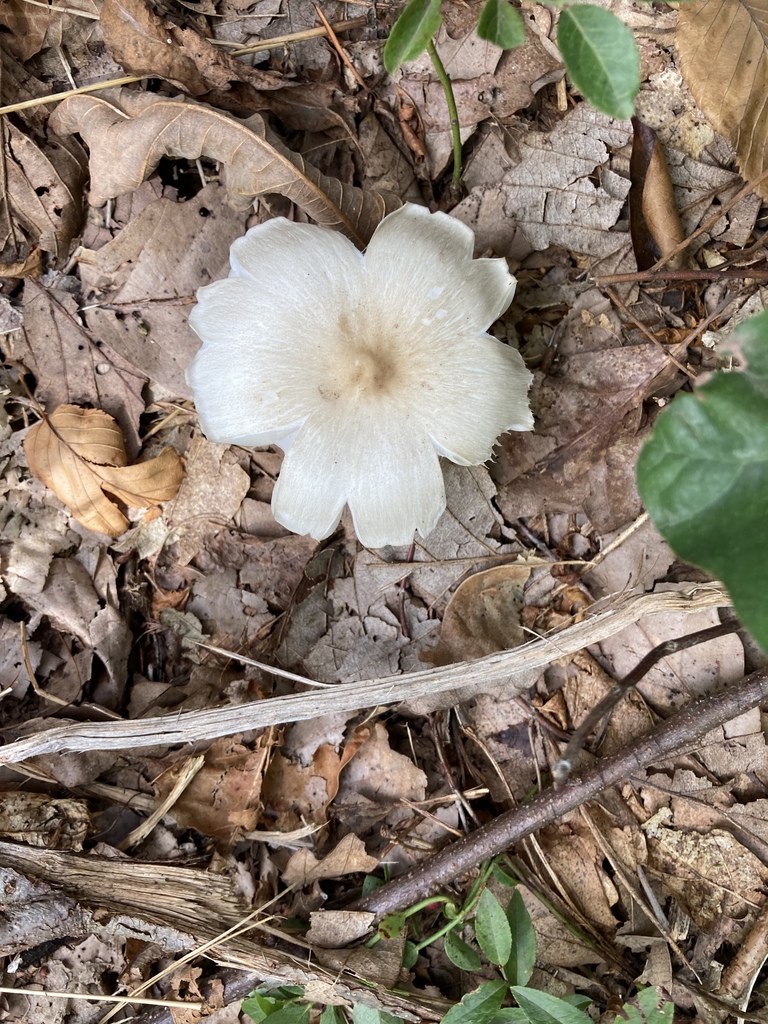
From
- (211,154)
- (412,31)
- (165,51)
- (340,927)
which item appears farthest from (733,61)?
(340,927)

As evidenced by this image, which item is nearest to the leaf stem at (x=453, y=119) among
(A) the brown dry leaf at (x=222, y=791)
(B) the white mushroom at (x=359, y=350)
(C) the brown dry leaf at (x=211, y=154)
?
(C) the brown dry leaf at (x=211, y=154)

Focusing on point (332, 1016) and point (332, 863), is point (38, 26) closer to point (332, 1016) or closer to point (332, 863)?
point (332, 863)

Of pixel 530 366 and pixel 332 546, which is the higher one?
pixel 530 366

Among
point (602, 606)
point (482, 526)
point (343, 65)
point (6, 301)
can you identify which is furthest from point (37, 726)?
point (343, 65)

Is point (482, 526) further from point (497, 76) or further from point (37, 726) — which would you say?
point (37, 726)

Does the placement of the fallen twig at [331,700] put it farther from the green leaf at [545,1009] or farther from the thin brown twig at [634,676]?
the green leaf at [545,1009]
